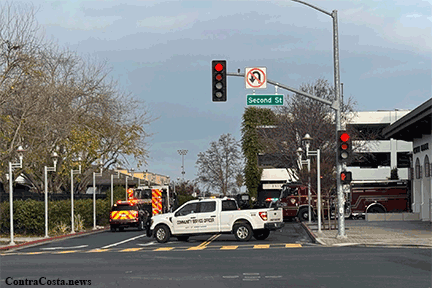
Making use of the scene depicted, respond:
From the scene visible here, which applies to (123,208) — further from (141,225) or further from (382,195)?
(382,195)

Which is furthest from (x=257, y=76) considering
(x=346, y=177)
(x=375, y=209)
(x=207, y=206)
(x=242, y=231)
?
(x=375, y=209)

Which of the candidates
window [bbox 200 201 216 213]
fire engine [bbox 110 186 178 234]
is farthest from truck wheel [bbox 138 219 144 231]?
window [bbox 200 201 216 213]

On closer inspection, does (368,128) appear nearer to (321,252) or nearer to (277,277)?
(321,252)

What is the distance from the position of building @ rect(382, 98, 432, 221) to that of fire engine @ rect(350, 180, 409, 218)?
6.70 ft

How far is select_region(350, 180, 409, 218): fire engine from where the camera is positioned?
156ft

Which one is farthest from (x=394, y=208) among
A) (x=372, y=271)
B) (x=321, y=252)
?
(x=372, y=271)

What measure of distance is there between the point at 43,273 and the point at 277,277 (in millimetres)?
5728

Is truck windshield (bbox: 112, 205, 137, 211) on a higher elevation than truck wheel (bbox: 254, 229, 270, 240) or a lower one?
higher

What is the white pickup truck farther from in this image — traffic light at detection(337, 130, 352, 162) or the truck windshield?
the truck windshield

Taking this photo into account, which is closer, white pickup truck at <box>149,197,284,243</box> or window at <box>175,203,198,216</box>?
white pickup truck at <box>149,197,284,243</box>

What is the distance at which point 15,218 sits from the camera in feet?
120

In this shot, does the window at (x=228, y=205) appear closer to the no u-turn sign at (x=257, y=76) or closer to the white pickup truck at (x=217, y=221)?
the white pickup truck at (x=217, y=221)

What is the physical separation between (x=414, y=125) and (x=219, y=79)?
17.3 metres

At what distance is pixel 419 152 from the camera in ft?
135
